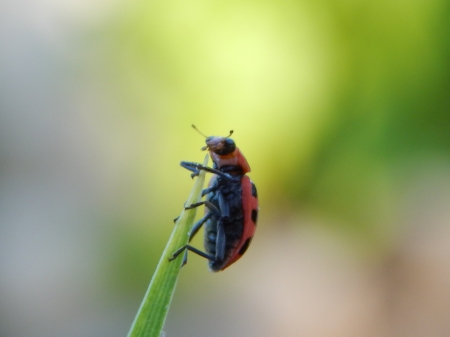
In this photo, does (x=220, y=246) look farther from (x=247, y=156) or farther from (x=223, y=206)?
(x=247, y=156)

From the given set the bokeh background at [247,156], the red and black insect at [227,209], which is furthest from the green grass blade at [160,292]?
the bokeh background at [247,156]

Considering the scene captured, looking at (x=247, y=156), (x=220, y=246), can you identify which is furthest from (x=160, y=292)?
(x=247, y=156)

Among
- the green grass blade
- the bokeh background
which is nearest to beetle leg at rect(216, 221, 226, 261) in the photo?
the green grass blade

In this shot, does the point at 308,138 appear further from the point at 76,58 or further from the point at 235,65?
the point at 76,58

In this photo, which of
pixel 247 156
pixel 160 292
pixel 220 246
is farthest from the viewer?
pixel 247 156

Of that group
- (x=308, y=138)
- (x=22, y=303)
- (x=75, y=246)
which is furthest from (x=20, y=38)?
(x=308, y=138)

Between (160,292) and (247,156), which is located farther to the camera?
(247,156)
